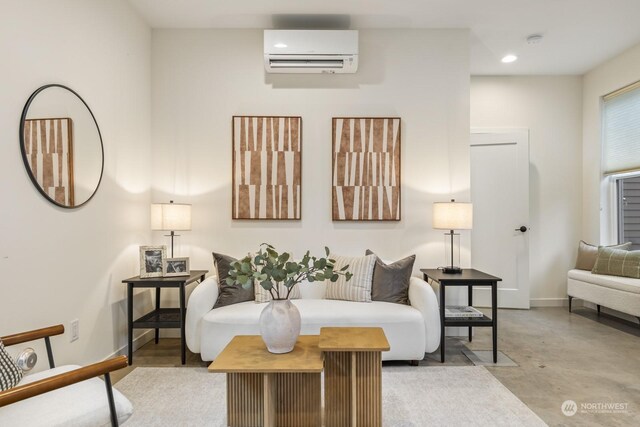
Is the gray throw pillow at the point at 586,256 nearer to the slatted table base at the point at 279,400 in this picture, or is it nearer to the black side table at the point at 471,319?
the black side table at the point at 471,319

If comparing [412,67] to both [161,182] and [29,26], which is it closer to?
[161,182]

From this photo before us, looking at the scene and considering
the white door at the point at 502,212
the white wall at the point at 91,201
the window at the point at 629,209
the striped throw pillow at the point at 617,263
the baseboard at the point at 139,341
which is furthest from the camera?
the white door at the point at 502,212

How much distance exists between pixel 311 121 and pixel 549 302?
3799mm

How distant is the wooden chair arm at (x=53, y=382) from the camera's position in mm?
1240

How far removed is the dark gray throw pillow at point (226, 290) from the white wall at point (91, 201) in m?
0.80

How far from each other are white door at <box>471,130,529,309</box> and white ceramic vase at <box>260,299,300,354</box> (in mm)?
3305

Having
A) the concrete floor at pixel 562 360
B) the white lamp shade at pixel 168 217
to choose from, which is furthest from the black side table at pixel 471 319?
the white lamp shade at pixel 168 217

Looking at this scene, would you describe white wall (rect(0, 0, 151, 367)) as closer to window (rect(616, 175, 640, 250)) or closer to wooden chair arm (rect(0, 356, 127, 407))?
wooden chair arm (rect(0, 356, 127, 407))

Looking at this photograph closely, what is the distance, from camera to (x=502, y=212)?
4.56 m

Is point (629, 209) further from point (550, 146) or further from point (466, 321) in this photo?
point (466, 321)

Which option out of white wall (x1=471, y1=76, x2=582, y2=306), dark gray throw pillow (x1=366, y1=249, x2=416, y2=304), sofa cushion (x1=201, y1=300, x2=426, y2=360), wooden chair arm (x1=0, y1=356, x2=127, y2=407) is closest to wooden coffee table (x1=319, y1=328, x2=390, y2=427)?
sofa cushion (x1=201, y1=300, x2=426, y2=360)

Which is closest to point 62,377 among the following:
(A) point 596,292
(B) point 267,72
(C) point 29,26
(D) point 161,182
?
(C) point 29,26

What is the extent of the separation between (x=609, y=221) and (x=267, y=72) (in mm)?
4307

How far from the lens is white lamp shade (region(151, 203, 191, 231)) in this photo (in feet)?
10.3
